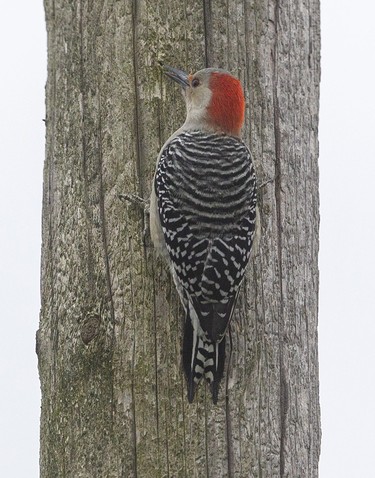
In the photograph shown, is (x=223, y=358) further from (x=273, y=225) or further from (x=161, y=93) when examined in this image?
(x=161, y=93)

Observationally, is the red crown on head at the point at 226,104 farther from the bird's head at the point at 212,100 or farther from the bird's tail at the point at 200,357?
the bird's tail at the point at 200,357

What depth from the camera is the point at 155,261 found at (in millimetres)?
4293

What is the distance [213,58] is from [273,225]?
0.80 m

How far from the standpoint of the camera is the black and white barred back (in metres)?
4.16

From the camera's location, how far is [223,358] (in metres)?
4.21

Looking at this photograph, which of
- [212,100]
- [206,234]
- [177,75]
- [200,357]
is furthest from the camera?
[212,100]

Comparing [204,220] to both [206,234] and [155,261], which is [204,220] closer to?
[206,234]

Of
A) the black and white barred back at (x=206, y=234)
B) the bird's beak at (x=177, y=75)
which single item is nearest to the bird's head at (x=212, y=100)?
the bird's beak at (x=177, y=75)

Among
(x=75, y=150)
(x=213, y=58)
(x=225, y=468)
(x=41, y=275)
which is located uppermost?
(x=213, y=58)

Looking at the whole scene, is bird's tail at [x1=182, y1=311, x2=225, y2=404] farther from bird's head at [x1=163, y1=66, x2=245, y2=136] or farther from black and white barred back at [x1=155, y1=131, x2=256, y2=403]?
bird's head at [x1=163, y1=66, x2=245, y2=136]

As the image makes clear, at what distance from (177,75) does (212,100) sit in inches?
14.8

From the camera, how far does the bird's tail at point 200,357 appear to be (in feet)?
13.4

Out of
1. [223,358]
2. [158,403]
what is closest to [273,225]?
[223,358]

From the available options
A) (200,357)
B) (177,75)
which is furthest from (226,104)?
(200,357)
